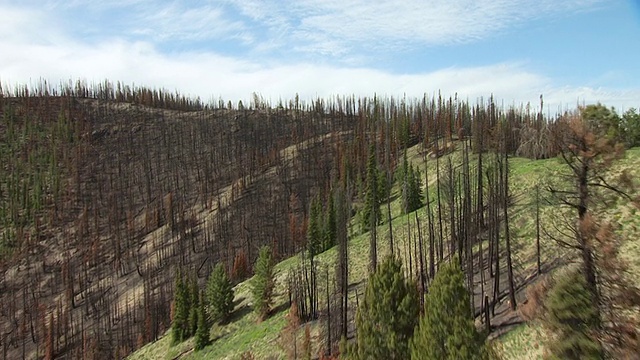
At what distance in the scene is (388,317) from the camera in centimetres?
3086

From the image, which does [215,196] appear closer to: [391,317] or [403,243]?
[403,243]

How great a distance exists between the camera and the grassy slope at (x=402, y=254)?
33.2 metres

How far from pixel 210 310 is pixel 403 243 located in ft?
104

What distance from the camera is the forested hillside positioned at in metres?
41.2

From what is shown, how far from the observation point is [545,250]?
1860 inches

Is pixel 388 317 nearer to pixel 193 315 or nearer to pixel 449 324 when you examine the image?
pixel 449 324

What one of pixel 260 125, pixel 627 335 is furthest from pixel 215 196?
pixel 627 335

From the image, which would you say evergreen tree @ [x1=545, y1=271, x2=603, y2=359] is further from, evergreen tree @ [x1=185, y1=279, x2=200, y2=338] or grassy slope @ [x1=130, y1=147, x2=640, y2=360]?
evergreen tree @ [x1=185, y1=279, x2=200, y2=338]

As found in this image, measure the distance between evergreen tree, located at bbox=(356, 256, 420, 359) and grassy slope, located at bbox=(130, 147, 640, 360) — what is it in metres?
A: 6.99

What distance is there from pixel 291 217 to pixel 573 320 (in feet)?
365

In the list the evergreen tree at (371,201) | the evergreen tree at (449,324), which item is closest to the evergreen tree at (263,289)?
the evergreen tree at (371,201)

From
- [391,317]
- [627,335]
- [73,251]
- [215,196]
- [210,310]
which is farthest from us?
[215,196]

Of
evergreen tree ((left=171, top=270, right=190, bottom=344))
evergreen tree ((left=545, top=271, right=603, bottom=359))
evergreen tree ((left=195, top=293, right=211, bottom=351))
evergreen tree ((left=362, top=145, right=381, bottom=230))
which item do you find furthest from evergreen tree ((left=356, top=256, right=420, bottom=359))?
evergreen tree ((left=171, top=270, right=190, bottom=344))

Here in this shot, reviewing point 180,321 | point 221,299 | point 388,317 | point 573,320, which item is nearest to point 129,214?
point 180,321
